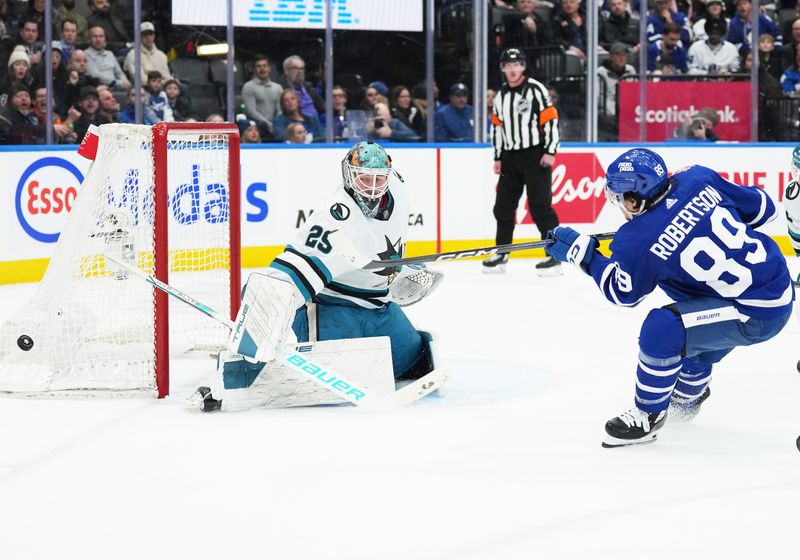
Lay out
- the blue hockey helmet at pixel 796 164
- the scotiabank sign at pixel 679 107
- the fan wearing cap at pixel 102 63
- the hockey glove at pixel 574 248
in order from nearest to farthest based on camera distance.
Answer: the hockey glove at pixel 574 248 < the blue hockey helmet at pixel 796 164 < the fan wearing cap at pixel 102 63 < the scotiabank sign at pixel 679 107

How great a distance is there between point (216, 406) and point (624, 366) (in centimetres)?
145

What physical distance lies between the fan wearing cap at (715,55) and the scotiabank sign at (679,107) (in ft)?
0.36

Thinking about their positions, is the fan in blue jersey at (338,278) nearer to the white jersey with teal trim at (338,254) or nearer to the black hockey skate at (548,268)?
the white jersey with teal trim at (338,254)

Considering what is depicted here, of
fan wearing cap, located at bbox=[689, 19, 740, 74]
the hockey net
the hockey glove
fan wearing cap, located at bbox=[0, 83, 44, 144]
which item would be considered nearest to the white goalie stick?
the hockey net

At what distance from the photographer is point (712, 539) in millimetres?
2191

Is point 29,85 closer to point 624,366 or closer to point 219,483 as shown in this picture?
point 624,366

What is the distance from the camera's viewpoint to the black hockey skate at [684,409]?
3.12 metres

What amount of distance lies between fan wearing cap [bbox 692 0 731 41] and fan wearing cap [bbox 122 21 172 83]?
367 cm

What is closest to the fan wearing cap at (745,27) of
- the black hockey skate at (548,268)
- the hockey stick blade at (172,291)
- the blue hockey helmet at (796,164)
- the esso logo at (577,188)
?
the esso logo at (577,188)

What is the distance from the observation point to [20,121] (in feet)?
21.6

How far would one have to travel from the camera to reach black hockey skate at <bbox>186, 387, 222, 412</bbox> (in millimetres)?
3293

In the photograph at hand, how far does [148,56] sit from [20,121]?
0.85m

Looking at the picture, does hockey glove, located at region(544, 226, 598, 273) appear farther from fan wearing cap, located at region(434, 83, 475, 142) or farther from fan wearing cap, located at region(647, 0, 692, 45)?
fan wearing cap, located at region(647, 0, 692, 45)

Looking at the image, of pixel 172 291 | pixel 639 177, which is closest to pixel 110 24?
pixel 172 291
